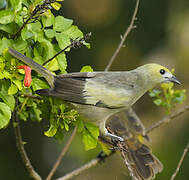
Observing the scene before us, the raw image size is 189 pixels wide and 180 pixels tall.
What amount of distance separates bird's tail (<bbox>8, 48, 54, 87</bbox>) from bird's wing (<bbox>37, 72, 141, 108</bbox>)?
0.24 ft

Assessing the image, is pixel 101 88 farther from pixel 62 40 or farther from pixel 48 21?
pixel 48 21

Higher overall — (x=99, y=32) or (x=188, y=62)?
(x=188, y=62)

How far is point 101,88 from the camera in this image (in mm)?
3533

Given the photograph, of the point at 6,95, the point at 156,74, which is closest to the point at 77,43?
the point at 6,95

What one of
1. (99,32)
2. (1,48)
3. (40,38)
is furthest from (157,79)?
(99,32)

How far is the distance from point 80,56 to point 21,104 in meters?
5.87

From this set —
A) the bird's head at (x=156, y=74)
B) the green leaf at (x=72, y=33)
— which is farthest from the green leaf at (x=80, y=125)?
the bird's head at (x=156, y=74)

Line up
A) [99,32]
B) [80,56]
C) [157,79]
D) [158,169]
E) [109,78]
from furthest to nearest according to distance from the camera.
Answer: [99,32]
[80,56]
[158,169]
[157,79]
[109,78]

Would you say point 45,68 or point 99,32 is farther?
point 99,32

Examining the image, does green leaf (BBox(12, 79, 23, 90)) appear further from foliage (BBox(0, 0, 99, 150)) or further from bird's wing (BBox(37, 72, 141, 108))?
bird's wing (BBox(37, 72, 141, 108))

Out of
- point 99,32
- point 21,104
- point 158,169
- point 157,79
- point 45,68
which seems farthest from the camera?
point 99,32

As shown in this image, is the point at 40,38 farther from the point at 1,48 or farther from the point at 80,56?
the point at 80,56

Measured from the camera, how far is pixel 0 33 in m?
2.97

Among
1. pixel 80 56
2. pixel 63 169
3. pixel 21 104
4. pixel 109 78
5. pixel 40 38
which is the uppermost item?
pixel 40 38
